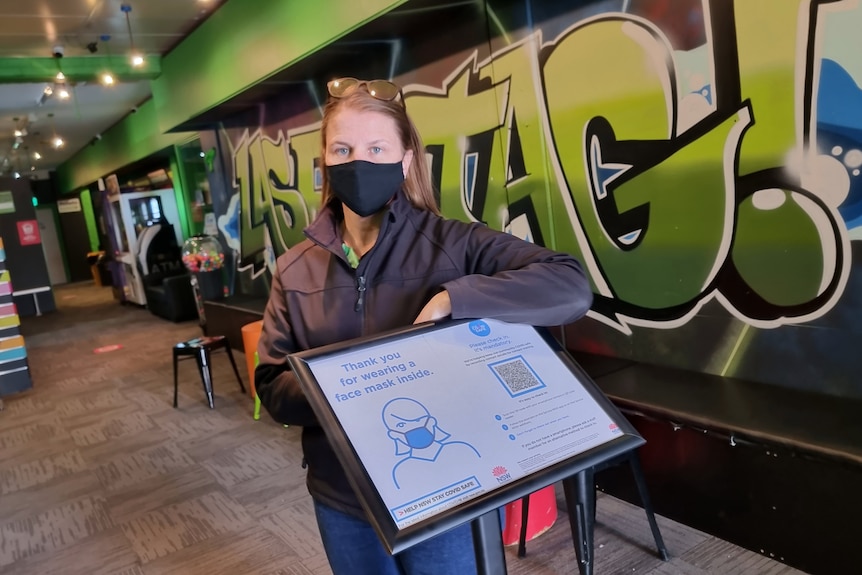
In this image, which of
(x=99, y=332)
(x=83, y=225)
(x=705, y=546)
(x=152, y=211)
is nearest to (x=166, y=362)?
(x=99, y=332)

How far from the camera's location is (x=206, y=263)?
20.9ft

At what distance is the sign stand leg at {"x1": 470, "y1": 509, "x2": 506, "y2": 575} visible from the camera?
0.95 m

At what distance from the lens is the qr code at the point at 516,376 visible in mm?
1053

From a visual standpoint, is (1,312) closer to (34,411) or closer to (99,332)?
(34,411)

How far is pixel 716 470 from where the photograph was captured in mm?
2158

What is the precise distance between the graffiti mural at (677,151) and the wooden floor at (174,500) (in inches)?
36.8

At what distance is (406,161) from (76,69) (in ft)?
20.0

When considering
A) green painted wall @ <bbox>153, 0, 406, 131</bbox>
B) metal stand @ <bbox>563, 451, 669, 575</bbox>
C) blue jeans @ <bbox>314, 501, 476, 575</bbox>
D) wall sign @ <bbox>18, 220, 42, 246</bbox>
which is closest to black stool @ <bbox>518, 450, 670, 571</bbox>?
metal stand @ <bbox>563, 451, 669, 575</bbox>

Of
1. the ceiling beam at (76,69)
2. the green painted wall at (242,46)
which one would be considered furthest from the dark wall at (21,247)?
the green painted wall at (242,46)

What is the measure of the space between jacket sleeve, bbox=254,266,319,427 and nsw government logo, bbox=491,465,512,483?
354mm

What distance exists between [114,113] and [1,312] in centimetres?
485

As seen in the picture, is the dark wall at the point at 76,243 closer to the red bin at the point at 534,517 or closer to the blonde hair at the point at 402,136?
→ the red bin at the point at 534,517

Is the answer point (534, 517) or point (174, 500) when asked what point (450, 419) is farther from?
point (174, 500)

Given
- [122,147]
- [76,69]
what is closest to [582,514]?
[76,69]
